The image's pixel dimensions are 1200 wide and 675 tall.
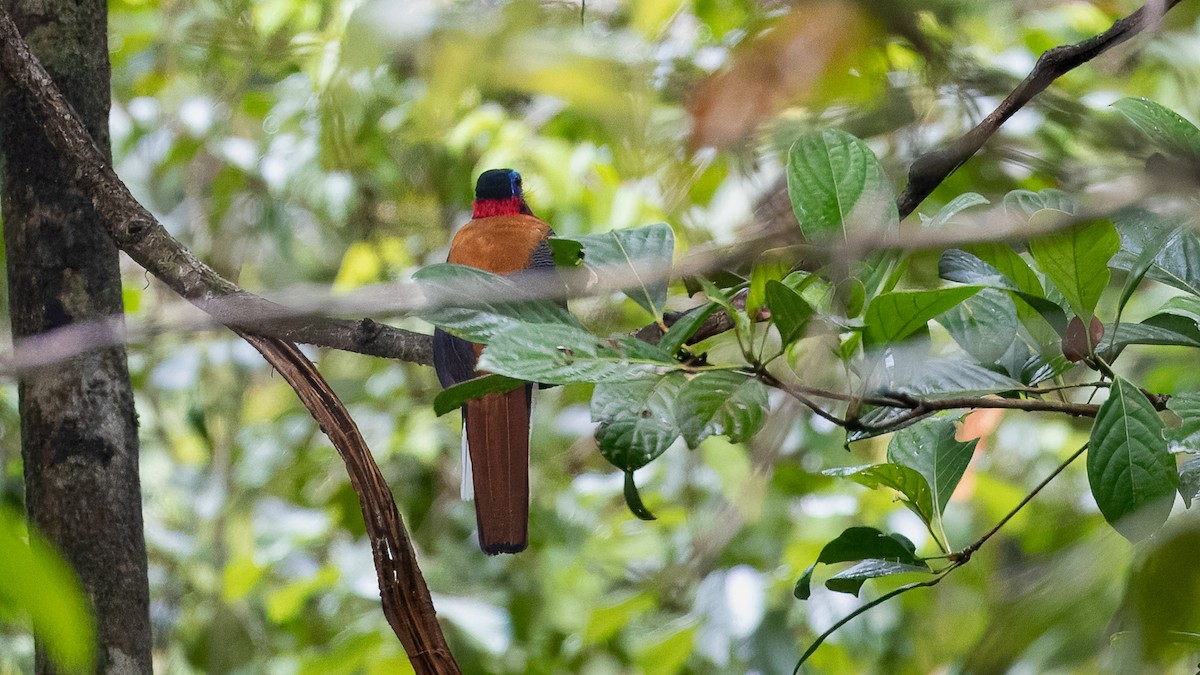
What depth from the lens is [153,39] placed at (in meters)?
2.20

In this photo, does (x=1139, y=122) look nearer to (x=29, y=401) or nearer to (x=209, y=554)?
(x=29, y=401)

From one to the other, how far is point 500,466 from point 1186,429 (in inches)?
21.5

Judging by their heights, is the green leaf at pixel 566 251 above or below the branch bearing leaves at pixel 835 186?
above

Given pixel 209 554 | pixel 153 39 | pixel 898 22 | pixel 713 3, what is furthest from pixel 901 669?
pixel 153 39

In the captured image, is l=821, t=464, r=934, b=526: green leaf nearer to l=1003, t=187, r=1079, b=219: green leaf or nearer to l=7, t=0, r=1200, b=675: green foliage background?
l=1003, t=187, r=1079, b=219: green leaf

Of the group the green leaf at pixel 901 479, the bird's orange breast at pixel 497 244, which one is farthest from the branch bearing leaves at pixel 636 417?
the bird's orange breast at pixel 497 244

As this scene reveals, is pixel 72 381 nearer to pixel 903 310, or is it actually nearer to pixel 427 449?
pixel 903 310

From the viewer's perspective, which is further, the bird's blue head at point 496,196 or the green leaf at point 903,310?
the bird's blue head at point 496,196

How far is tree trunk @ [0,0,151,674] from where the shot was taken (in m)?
0.76

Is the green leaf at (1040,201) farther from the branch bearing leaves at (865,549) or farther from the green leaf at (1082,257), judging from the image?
the branch bearing leaves at (865,549)

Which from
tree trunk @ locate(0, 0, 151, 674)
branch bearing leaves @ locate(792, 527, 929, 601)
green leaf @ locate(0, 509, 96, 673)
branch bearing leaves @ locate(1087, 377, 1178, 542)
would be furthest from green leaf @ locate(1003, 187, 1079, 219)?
tree trunk @ locate(0, 0, 151, 674)

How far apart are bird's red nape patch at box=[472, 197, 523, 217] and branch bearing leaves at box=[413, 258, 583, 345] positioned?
2.11 feet

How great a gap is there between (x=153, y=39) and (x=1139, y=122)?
2.14 meters

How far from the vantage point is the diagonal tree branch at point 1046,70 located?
20.3 inches
